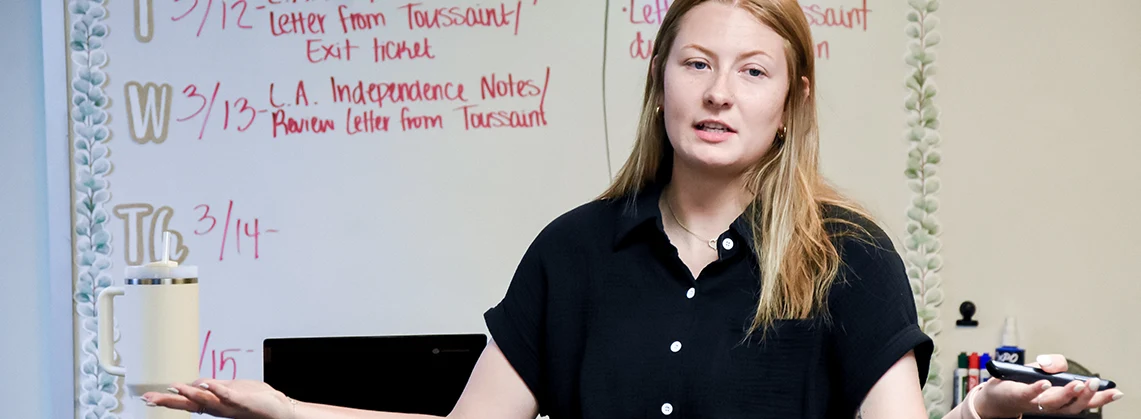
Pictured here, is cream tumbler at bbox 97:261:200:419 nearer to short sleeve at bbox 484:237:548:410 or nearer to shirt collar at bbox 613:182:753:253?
short sleeve at bbox 484:237:548:410

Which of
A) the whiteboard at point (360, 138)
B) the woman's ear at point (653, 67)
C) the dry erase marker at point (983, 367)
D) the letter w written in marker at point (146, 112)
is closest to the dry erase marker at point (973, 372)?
the dry erase marker at point (983, 367)

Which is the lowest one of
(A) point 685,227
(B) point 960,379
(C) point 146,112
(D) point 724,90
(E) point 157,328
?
(B) point 960,379

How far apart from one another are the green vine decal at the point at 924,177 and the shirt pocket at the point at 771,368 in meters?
1.32

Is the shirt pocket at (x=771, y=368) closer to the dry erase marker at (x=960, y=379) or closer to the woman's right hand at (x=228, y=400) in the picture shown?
the woman's right hand at (x=228, y=400)

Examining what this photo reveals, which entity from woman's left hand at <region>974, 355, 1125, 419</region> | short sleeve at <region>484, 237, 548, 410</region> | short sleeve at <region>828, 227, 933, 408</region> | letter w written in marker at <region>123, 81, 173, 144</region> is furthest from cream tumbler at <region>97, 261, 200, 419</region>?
letter w written in marker at <region>123, 81, 173, 144</region>

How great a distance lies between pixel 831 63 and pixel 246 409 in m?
1.62

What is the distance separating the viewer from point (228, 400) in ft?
3.71

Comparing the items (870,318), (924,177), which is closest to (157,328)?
(870,318)

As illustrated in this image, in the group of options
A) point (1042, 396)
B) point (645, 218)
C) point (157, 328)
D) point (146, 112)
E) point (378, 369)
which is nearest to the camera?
point (1042, 396)

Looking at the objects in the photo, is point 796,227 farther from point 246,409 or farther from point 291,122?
point 291,122

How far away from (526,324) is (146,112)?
5.04 feet

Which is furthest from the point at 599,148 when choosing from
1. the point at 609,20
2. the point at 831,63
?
the point at 831,63

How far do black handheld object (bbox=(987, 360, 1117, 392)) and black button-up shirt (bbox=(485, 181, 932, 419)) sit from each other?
0.07 m

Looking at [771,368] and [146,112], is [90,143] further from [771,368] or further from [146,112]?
[771,368]
